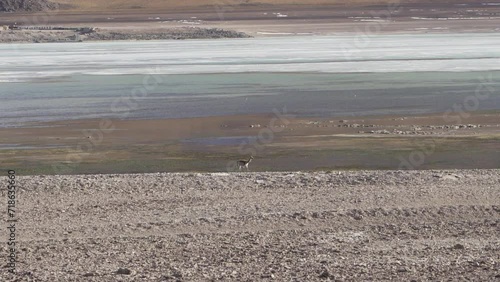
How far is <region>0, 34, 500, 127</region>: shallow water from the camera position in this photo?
78.8 feet

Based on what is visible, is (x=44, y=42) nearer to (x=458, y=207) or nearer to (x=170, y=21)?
(x=170, y=21)

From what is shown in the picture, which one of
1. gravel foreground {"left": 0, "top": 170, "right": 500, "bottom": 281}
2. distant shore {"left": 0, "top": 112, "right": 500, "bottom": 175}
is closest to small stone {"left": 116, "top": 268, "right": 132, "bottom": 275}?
gravel foreground {"left": 0, "top": 170, "right": 500, "bottom": 281}

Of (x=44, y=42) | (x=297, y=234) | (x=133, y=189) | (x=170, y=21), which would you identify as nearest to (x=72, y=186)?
(x=133, y=189)

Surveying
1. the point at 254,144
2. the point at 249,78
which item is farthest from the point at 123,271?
the point at 249,78

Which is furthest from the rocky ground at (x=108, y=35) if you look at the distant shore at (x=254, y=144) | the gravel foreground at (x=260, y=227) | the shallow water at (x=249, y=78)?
the gravel foreground at (x=260, y=227)

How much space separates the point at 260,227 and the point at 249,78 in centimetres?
2016

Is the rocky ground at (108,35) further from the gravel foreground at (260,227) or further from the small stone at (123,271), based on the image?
the small stone at (123,271)

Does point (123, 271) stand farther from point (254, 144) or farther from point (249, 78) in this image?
point (249, 78)

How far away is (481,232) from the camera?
411 inches

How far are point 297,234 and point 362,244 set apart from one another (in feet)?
2.76

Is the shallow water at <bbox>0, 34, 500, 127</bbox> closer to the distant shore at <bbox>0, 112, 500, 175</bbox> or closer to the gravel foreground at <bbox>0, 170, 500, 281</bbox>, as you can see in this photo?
the distant shore at <bbox>0, 112, 500, 175</bbox>

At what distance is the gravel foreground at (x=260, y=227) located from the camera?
345 inches

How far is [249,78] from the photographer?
3091 cm

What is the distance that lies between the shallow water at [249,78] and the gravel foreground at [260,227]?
351 inches
